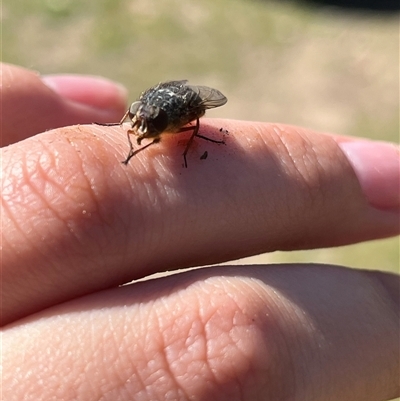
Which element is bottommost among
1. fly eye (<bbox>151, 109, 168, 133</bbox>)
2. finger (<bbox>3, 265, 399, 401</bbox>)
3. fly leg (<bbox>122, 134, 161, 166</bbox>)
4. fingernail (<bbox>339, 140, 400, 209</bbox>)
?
finger (<bbox>3, 265, 399, 401</bbox>)

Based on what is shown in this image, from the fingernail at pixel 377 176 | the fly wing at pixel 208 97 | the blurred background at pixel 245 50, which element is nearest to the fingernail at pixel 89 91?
the fly wing at pixel 208 97

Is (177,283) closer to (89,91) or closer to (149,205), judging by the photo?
(149,205)

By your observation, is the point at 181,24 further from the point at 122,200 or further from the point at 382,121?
the point at 122,200

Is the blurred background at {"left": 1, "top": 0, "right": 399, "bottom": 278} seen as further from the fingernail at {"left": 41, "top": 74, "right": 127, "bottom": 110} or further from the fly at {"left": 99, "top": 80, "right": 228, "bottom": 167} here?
the fly at {"left": 99, "top": 80, "right": 228, "bottom": 167}

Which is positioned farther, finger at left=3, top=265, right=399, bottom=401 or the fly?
the fly

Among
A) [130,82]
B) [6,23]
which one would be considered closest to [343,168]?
[130,82]

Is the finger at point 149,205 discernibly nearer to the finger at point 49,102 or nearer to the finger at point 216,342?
the finger at point 216,342

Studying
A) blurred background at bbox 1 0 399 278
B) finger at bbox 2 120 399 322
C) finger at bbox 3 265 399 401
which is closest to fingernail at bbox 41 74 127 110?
finger at bbox 2 120 399 322
